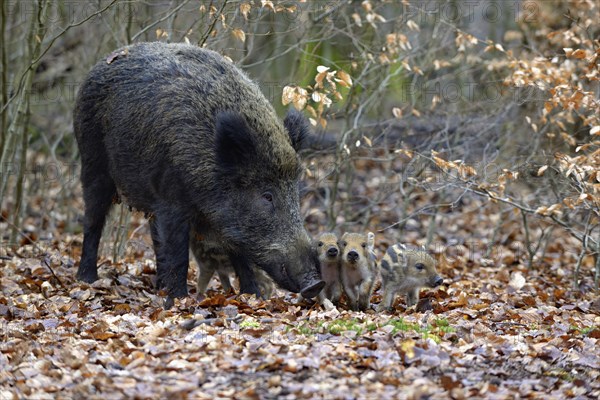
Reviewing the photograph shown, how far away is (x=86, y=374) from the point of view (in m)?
5.32

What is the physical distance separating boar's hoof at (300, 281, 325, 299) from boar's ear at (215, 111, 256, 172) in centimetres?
137

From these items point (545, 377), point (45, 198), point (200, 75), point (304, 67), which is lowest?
point (545, 377)

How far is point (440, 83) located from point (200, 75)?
6.65m

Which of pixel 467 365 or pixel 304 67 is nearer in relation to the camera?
pixel 467 365

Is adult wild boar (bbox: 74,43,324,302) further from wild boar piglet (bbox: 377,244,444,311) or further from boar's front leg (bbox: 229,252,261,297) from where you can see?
wild boar piglet (bbox: 377,244,444,311)

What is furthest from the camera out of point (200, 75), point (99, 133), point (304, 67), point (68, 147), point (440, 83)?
point (68, 147)

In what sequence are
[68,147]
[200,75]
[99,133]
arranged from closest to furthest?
[200,75]
[99,133]
[68,147]

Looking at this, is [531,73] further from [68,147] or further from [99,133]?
[68,147]

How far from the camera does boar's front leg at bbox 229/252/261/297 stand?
8367 mm

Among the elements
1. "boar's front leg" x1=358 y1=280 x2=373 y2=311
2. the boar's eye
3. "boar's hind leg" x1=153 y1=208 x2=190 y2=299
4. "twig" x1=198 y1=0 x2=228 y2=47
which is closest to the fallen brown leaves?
"boar's front leg" x1=358 y1=280 x2=373 y2=311

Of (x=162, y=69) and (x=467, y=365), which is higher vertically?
(x=162, y=69)

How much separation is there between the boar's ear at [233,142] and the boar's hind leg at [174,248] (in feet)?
2.31

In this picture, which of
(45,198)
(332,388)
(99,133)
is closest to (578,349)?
(332,388)

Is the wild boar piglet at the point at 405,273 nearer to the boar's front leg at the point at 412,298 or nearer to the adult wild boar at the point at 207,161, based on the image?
the boar's front leg at the point at 412,298
